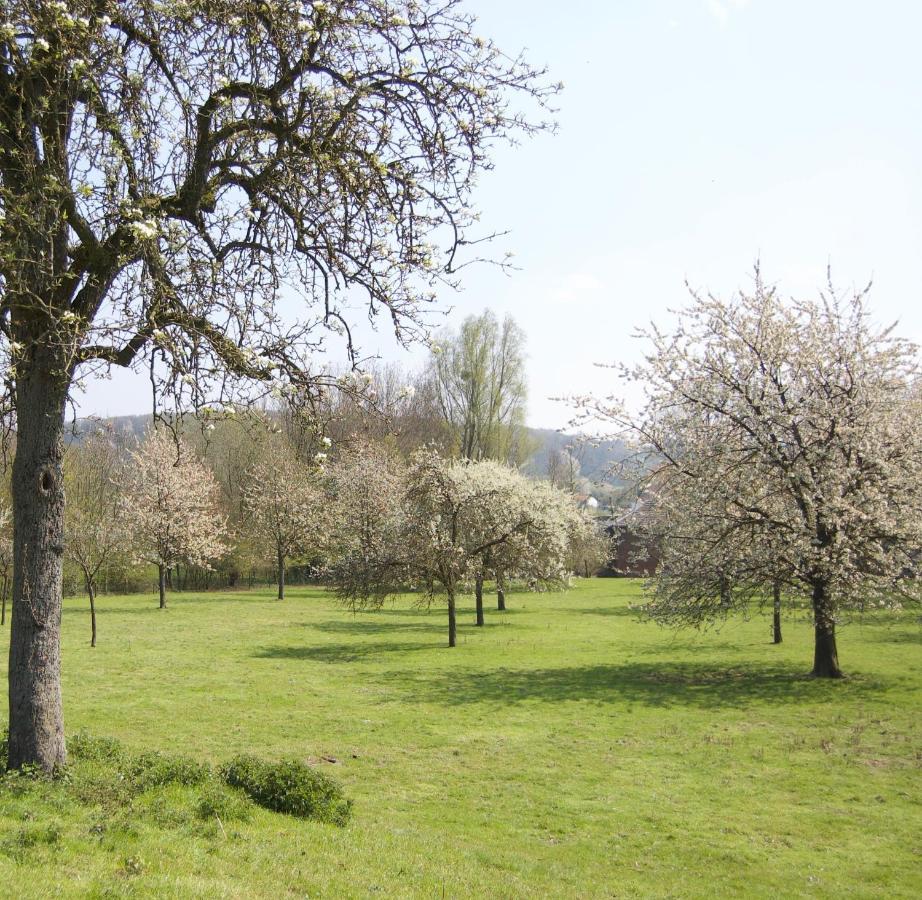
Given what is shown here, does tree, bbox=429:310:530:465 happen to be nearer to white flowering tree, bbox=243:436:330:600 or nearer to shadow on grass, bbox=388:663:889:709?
white flowering tree, bbox=243:436:330:600

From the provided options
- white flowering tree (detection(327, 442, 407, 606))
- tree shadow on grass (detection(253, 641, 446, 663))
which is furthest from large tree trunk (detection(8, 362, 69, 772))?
tree shadow on grass (detection(253, 641, 446, 663))

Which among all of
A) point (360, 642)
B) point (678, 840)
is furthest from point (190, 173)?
point (360, 642)

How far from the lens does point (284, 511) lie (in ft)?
137

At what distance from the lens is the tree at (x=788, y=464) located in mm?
15547

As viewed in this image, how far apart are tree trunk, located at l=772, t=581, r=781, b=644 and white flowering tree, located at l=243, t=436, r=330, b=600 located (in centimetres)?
2465

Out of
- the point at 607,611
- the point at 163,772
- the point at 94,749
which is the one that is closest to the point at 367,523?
the point at 607,611

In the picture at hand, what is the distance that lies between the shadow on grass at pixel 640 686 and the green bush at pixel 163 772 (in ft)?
24.4

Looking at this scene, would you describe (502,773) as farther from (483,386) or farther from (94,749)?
(483,386)

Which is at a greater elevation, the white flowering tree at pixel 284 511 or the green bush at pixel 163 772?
the white flowering tree at pixel 284 511

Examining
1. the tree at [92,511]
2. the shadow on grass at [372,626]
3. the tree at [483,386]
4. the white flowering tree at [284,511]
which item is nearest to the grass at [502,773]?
the tree at [92,511]

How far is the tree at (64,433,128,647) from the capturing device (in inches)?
820

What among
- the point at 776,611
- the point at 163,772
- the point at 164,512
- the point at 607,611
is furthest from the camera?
the point at 164,512

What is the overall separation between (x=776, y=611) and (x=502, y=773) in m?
14.3

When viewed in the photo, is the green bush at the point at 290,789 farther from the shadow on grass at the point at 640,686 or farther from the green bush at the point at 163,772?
the shadow on grass at the point at 640,686
